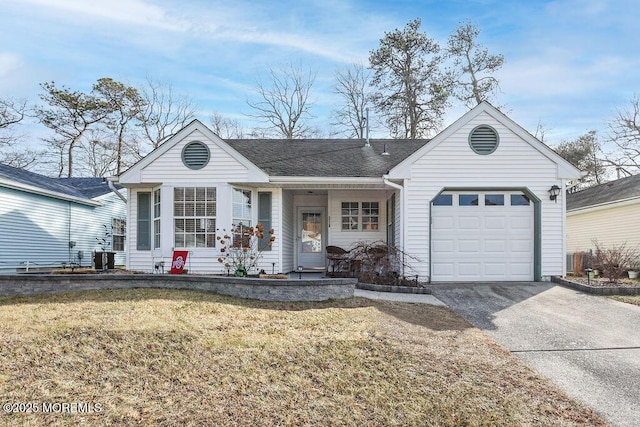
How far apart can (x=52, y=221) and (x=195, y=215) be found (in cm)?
755

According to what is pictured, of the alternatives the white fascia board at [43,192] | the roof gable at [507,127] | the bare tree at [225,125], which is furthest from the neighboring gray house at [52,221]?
the bare tree at [225,125]

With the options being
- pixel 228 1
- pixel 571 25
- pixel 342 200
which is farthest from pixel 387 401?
pixel 571 25

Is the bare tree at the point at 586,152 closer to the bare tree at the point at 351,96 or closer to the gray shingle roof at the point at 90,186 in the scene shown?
the bare tree at the point at 351,96

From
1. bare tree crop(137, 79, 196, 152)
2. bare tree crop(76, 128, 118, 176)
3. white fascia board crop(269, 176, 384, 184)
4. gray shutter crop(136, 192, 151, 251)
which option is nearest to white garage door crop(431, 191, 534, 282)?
white fascia board crop(269, 176, 384, 184)

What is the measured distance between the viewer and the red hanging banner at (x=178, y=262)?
1044 centimetres

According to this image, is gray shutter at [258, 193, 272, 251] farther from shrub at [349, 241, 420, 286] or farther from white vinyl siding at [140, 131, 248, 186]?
shrub at [349, 241, 420, 286]

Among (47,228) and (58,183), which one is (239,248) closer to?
(47,228)

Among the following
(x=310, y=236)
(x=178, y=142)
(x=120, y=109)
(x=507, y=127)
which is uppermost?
(x=120, y=109)

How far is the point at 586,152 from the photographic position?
28.0m

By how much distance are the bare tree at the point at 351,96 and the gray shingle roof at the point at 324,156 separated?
39.1 ft

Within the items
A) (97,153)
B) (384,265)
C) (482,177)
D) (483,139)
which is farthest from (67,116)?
(482,177)

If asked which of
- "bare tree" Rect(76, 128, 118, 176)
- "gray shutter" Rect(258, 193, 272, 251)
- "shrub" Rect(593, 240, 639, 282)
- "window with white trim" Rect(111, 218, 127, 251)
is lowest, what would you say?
"shrub" Rect(593, 240, 639, 282)

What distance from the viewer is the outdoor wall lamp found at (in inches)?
415

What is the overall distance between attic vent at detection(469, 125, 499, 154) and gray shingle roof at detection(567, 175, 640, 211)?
792cm
